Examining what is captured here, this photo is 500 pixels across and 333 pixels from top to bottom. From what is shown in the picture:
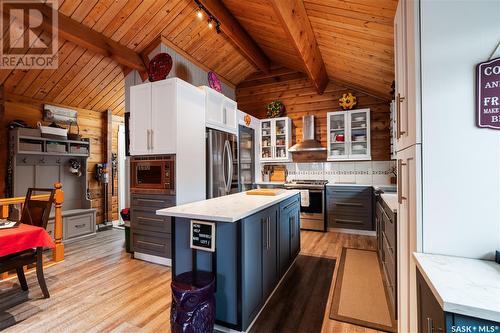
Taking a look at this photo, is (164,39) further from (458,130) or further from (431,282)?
(431,282)

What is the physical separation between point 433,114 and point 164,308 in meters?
2.40

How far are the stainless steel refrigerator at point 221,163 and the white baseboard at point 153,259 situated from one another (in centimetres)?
101

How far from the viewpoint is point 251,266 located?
1.85 meters

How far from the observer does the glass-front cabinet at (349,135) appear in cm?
464

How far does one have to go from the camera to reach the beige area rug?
197cm

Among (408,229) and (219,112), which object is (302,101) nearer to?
(219,112)

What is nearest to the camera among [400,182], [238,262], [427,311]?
[427,311]

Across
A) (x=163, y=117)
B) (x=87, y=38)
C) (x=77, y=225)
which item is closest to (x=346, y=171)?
(x=163, y=117)

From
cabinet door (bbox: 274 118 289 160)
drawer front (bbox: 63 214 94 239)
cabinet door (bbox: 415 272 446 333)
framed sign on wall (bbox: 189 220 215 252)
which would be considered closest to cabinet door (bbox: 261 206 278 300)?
framed sign on wall (bbox: 189 220 215 252)

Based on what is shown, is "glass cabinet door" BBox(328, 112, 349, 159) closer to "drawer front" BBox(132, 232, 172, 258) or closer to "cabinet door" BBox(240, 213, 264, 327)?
"cabinet door" BBox(240, 213, 264, 327)

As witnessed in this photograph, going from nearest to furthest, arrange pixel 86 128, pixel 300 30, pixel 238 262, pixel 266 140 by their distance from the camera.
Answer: pixel 238 262
pixel 300 30
pixel 86 128
pixel 266 140

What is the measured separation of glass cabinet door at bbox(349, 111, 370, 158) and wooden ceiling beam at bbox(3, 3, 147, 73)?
12.8 feet

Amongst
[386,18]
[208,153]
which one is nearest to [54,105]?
[208,153]

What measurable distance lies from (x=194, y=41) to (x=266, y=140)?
98.6 inches
